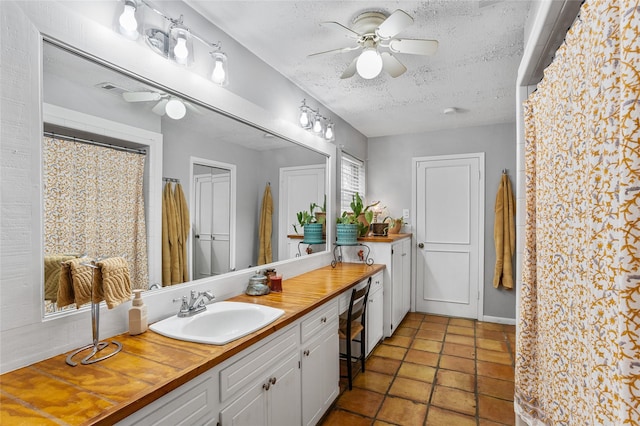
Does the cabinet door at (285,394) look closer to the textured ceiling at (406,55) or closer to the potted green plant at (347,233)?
the potted green plant at (347,233)

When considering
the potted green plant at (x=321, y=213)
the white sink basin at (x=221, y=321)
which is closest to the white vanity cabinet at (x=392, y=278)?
the potted green plant at (x=321, y=213)

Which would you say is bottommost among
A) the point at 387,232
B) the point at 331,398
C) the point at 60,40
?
the point at 331,398

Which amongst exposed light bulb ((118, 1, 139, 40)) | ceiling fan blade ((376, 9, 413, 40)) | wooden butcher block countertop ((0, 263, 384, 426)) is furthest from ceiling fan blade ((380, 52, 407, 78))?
wooden butcher block countertop ((0, 263, 384, 426))

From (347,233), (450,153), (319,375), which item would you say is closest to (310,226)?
(347,233)

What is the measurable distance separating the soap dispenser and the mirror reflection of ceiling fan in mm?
895

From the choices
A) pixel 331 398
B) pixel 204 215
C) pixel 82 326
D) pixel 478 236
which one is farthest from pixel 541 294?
pixel 478 236

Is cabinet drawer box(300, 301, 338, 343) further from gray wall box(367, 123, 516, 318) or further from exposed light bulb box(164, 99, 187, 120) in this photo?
gray wall box(367, 123, 516, 318)

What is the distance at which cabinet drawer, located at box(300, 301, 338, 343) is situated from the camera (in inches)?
72.4

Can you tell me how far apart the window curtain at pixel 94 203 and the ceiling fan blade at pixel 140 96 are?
253 millimetres

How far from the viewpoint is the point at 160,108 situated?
1632 mm

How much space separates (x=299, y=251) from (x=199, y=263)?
3.79 ft

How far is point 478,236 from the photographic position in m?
4.13

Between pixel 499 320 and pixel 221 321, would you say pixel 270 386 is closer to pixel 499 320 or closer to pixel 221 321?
pixel 221 321

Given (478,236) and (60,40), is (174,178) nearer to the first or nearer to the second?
(60,40)
